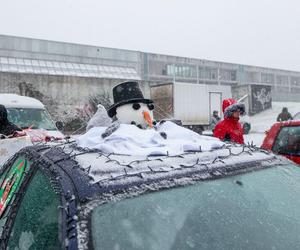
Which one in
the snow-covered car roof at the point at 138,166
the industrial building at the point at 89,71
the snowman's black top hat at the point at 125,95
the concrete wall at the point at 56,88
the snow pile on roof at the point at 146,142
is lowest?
the snow-covered car roof at the point at 138,166

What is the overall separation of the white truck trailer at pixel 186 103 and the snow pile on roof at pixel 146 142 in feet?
58.1

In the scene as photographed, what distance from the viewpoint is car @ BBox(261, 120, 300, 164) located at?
16.3ft

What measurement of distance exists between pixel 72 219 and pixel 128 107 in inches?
78.5

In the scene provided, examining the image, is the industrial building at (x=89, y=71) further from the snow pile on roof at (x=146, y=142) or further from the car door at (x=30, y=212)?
the snow pile on roof at (x=146, y=142)

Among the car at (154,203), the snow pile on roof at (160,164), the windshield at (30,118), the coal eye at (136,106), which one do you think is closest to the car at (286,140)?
the coal eye at (136,106)

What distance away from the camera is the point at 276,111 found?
28.8 m

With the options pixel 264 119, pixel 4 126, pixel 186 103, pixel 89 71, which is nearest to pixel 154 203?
pixel 4 126

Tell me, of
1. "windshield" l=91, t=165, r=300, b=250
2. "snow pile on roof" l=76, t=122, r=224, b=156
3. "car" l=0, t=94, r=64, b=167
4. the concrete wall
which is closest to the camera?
"windshield" l=91, t=165, r=300, b=250

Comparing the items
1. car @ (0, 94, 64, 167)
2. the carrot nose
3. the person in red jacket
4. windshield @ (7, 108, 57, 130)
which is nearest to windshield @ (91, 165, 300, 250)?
the carrot nose

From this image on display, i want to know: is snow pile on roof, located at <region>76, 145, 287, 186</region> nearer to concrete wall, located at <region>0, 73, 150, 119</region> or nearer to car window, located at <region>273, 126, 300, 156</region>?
car window, located at <region>273, 126, 300, 156</region>

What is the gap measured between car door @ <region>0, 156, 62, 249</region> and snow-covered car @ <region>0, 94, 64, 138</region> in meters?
5.65

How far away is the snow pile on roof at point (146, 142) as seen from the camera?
1.90 m

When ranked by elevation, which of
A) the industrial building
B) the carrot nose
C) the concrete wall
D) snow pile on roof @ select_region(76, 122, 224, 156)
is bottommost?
snow pile on roof @ select_region(76, 122, 224, 156)

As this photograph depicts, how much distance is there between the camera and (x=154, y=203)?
1.48m
